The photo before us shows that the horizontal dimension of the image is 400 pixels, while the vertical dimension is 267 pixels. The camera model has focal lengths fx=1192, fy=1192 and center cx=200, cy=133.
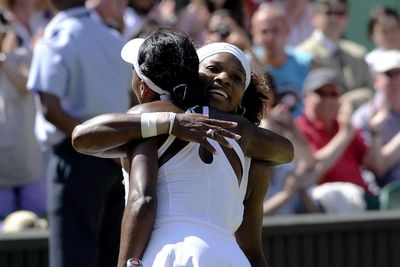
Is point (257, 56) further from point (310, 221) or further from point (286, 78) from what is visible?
point (310, 221)

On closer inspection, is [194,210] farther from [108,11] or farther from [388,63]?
[388,63]

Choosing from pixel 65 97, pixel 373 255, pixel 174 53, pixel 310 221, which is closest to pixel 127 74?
pixel 65 97

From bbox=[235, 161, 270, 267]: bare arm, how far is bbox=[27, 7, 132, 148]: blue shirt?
2.19 metres

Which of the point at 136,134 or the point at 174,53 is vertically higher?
Result: the point at 174,53

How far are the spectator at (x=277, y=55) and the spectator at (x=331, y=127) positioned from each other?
1.00ft

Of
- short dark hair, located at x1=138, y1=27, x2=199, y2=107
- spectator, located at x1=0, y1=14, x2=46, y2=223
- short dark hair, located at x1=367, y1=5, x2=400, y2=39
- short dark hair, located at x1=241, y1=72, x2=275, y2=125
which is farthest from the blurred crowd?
short dark hair, located at x1=138, y1=27, x2=199, y2=107

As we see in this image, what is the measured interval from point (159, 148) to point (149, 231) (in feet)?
0.89

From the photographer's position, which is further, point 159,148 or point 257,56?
point 257,56

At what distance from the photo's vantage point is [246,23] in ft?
33.5

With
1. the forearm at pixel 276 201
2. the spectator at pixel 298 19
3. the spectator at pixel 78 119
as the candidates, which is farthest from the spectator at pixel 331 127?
the spectator at pixel 298 19

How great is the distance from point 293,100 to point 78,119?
8.98 ft

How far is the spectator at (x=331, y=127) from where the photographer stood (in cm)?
822

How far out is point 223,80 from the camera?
393 centimetres

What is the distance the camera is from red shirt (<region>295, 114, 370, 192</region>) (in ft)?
27.0
